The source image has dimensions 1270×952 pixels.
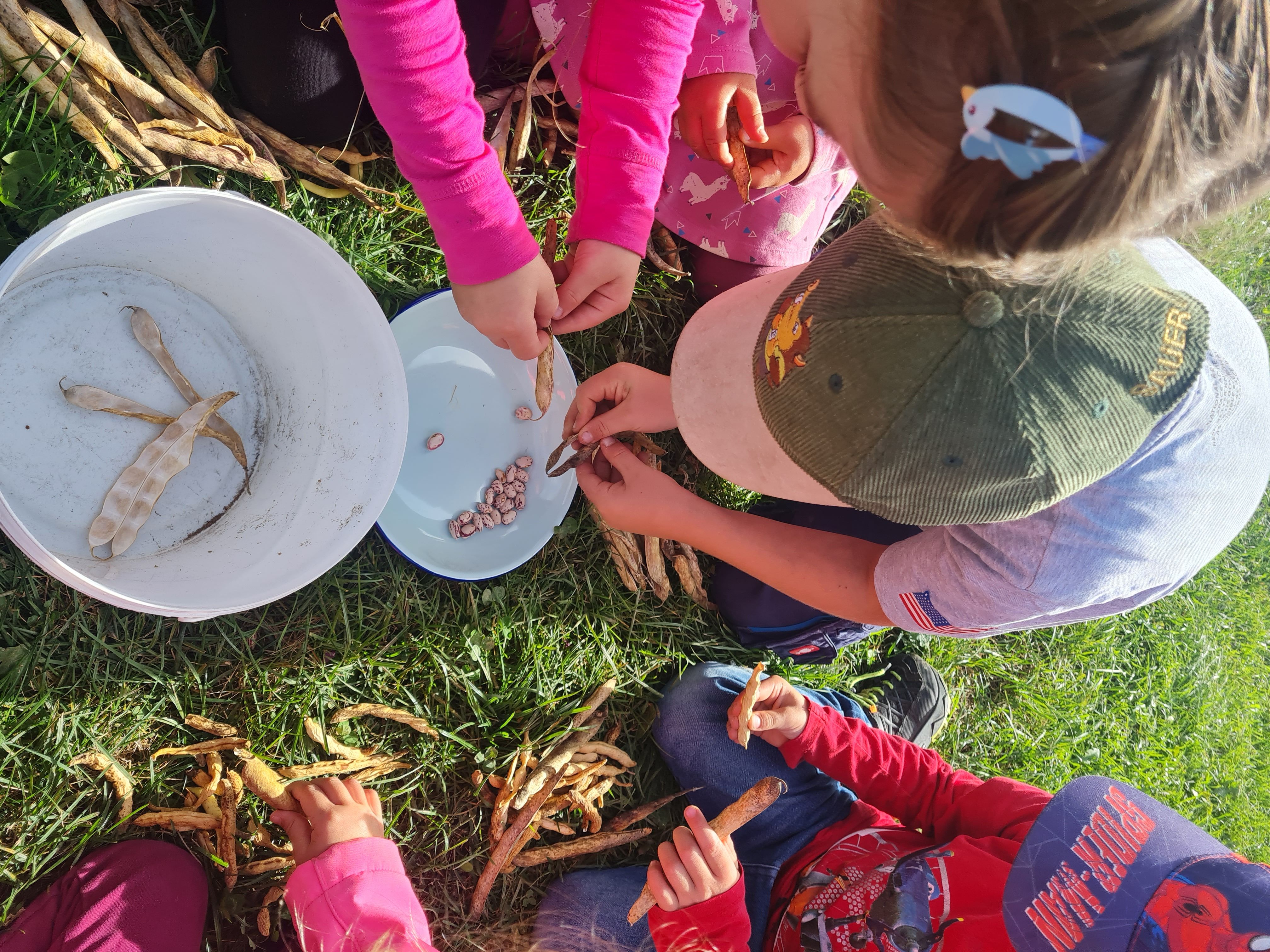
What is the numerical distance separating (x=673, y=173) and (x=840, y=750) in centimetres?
126

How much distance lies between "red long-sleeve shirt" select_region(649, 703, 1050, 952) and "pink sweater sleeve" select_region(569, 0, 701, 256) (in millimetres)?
1095

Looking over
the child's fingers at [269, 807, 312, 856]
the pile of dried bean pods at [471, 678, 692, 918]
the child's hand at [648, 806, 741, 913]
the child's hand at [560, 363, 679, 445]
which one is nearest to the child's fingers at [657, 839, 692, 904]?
the child's hand at [648, 806, 741, 913]

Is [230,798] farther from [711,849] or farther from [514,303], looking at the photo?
[514,303]

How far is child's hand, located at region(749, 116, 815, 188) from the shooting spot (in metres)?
1.42

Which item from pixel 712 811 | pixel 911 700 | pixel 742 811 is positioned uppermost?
pixel 742 811

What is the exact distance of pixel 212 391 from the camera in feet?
4.68

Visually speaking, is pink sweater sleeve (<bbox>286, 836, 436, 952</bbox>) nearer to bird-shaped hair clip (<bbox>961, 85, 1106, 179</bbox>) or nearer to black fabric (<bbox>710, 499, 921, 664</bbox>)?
black fabric (<bbox>710, 499, 921, 664</bbox>)

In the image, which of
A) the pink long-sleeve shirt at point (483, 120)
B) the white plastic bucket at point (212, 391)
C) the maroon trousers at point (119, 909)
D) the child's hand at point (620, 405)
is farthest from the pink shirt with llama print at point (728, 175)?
the maroon trousers at point (119, 909)

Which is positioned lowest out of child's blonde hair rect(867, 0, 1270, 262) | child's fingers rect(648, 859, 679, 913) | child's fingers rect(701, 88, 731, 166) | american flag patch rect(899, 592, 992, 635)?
child's fingers rect(648, 859, 679, 913)

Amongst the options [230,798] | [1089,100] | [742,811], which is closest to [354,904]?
[230,798]

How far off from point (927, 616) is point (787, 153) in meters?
0.88

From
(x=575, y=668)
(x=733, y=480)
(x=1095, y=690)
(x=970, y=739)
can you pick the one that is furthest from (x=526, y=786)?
(x=1095, y=690)

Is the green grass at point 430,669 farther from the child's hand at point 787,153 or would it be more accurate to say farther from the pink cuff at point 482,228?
the pink cuff at point 482,228

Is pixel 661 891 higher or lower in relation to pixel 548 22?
lower
